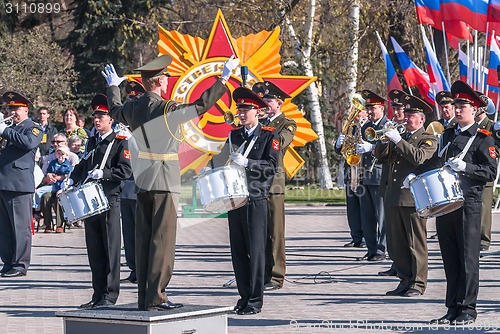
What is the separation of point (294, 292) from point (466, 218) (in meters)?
2.79

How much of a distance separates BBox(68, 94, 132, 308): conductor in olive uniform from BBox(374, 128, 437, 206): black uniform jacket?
279cm

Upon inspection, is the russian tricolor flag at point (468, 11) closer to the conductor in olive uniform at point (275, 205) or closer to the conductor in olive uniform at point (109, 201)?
the conductor in olive uniform at point (275, 205)

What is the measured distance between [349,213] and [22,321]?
740cm

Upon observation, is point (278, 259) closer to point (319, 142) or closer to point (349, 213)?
point (349, 213)

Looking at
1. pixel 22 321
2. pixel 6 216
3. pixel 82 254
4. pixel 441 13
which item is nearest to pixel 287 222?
pixel 441 13

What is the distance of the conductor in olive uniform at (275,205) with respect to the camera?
11633 millimetres

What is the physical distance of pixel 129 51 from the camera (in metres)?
34.4

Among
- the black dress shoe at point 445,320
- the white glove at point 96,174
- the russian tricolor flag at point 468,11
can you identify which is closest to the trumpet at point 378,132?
the black dress shoe at point 445,320

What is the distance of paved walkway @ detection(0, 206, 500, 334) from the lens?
9281 mm

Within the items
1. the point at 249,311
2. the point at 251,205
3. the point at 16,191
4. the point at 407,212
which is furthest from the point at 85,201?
the point at 407,212

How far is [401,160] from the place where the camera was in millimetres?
11273

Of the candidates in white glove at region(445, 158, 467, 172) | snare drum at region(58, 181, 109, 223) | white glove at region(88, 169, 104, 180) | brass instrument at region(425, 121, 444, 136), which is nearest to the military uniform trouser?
snare drum at region(58, 181, 109, 223)

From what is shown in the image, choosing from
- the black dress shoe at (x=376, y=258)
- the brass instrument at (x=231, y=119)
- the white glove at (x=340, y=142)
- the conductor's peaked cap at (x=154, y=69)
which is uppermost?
the conductor's peaked cap at (x=154, y=69)

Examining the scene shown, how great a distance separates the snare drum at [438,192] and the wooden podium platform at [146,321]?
2.07 m
